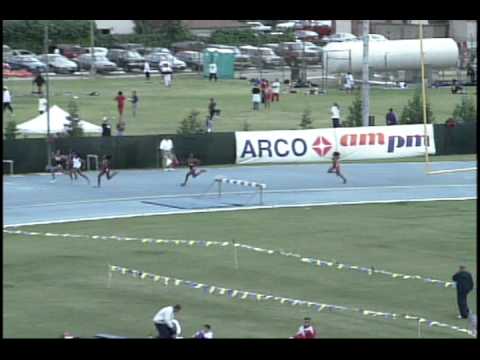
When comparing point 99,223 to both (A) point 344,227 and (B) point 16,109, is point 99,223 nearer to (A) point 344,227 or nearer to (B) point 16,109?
(A) point 344,227

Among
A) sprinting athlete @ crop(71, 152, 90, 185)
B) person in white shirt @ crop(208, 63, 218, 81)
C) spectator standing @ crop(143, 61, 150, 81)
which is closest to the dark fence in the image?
sprinting athlete @ crop(71, 152, 90, 185)

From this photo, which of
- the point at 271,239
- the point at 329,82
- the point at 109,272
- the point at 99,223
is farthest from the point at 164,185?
the point at 329,82

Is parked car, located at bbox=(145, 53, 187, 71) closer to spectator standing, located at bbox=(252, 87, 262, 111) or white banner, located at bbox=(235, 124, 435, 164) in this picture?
spectator standing, located at bbox=(252, 87, 262, 111)

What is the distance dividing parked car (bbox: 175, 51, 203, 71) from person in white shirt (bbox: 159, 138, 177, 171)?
109ft

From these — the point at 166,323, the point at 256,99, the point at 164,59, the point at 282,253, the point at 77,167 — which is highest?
the point at 164,59

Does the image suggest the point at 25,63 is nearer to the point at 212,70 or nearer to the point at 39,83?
the point at 212,70

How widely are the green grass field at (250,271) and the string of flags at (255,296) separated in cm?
21

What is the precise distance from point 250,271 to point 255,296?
8.95 feet

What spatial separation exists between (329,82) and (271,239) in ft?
134

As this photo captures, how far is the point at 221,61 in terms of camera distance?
2753 inches

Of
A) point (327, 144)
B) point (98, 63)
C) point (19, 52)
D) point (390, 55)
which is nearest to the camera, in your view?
point (327, 144)

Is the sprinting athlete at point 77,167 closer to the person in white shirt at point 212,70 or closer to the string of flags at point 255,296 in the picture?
the string of flags at point 255,296

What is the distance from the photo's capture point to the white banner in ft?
142

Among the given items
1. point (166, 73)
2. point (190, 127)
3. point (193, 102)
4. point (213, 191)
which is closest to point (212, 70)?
point (166, 73)
